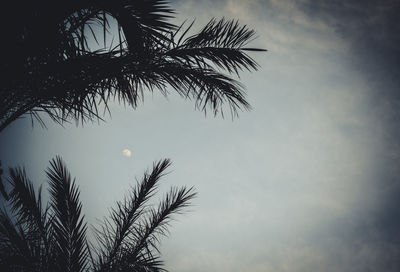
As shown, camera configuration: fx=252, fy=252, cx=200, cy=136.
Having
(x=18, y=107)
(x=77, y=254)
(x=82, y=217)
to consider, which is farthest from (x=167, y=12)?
(x=77, y=254)

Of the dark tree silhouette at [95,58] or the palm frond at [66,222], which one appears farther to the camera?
the palm frond at [66,222]

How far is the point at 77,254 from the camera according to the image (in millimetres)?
3727

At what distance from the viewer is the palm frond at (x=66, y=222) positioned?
3678 mm

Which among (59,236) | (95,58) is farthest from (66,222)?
(95,58)

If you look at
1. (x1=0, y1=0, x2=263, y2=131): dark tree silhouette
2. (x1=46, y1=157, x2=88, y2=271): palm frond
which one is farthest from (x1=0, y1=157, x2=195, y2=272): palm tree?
(x1=0, y1=0, x2=263, y2=131): dark tree silhouette

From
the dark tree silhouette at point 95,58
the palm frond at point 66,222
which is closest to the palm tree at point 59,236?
the palm frond at point 66,222

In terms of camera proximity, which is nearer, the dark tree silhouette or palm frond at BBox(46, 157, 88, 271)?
the dark tree silhouette

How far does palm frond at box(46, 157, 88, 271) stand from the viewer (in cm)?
368

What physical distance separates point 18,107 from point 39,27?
41.2 inches

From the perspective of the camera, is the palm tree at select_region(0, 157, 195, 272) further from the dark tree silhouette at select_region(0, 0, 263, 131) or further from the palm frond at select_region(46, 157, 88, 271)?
the dark tree silhouette at select_region(0, 0, 263, 131)

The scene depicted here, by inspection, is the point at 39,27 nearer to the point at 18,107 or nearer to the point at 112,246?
the point at 18,107

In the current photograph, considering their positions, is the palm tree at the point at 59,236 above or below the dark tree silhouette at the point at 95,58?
below

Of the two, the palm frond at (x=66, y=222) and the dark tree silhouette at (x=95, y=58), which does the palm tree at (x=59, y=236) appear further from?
the dark tree silhouette at (x=95, y=58)

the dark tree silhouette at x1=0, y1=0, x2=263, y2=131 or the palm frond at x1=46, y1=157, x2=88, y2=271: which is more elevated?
the dark tree silhouette at x1=0, y1=0, x2=263, y2=131
